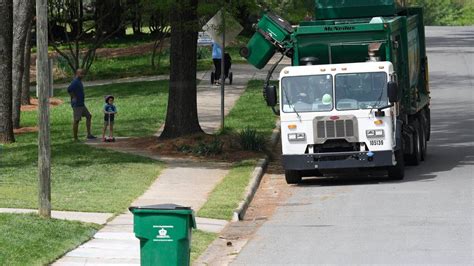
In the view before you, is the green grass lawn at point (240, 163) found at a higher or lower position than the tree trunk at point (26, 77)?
lower

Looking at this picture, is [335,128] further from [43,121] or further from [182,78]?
[43,121]

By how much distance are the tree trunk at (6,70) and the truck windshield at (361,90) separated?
29.8 feet

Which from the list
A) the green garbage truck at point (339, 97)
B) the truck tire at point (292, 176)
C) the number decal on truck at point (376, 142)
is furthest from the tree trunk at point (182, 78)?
the number decal on truck at point (376, 142)

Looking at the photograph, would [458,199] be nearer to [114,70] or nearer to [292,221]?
[292,221]

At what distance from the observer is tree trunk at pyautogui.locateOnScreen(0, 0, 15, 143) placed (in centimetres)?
2716

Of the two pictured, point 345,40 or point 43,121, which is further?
point 345,40

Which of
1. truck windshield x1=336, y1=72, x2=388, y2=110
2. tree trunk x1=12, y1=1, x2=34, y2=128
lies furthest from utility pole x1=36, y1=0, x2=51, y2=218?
tree trunk x1=12, y1=1, x2=34, y2=128

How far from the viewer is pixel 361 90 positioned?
71.5 feet

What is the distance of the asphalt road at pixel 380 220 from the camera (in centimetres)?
1445

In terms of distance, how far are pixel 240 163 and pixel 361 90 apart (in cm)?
363

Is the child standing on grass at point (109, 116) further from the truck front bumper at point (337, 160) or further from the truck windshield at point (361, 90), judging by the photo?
the truck windshield at point (361, 90)

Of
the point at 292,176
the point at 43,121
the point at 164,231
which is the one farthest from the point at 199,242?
the point at 292,176

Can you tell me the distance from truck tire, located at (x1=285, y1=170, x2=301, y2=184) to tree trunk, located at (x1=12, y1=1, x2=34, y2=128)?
11039mm

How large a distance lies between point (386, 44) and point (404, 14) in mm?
4580
